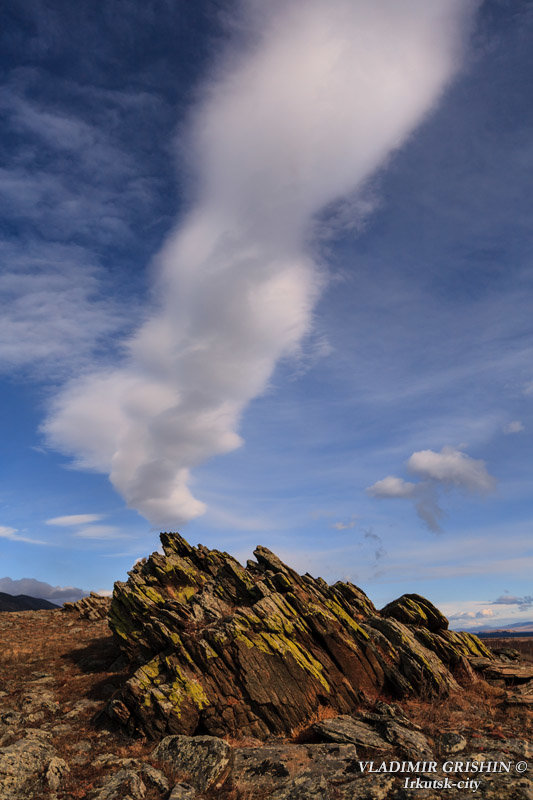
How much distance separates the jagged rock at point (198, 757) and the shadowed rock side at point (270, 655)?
4.78ft

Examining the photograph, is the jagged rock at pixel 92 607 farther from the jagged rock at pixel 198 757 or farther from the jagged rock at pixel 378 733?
the jagged rock at pixel 378 733

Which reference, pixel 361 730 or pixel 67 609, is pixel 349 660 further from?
pixel 67 609

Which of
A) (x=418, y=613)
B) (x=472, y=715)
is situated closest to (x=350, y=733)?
(x=472, y=715)

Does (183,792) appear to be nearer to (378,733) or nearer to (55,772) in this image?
(55,772)

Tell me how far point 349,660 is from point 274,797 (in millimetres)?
12423

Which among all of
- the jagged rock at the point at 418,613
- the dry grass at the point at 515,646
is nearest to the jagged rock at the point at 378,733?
the jagged rock at the point at 418,613

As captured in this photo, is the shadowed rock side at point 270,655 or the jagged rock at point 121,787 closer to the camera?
the jagged rock at point 121,787

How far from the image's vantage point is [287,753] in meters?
22.8

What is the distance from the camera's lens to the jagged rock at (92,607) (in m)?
69.2

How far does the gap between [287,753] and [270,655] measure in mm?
6200

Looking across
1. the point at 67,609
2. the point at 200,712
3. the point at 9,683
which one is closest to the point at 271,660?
the point at 200,712

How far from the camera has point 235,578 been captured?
1551 inches

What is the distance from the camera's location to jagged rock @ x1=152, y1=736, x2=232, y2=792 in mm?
21062

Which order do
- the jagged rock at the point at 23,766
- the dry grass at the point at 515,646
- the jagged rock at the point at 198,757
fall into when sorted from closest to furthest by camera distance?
the jagged rock at the point at 23,766 → the jagged rock at the point at 198,757 → the dry grass at the point at 515,646
